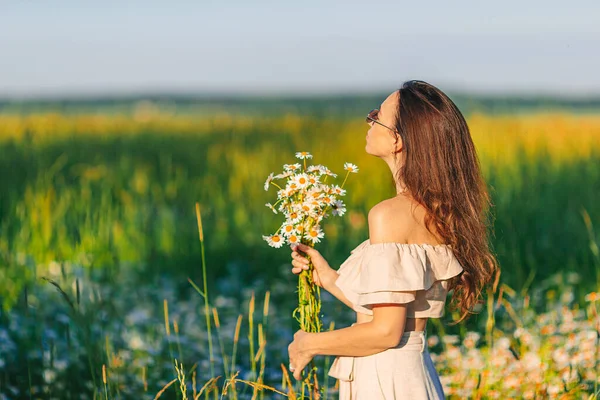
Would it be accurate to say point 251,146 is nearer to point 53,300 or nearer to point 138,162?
point 138,162

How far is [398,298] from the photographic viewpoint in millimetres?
2268

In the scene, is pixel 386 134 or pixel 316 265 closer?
pixel 386 134

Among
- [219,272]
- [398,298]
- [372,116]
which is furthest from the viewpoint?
[219,272]

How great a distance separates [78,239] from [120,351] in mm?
1372

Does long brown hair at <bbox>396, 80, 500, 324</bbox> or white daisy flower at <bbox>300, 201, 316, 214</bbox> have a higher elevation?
long brown hair at <bbox>396, 80, 500, 324</bbox>

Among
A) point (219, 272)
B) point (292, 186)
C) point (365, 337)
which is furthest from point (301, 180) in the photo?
point (219, 272)

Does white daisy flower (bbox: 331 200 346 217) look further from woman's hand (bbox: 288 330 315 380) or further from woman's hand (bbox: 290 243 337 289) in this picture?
woman's hand (bbox: 288 330 315 380)

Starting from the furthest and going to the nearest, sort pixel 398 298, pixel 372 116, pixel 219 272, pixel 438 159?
pixel 219 272 < pixel 372 116 < pixel 438 159 < pixel 398 298

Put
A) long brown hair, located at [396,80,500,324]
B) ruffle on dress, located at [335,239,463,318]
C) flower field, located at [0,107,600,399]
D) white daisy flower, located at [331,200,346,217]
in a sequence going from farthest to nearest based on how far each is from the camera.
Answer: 1. flower field, located at [0,107,600,399]
2. white daisy flower, located at [331,200,346,217]
3. long brown hair, located at [396,80,500,324]
4. ruffle on dress, located at [335,239,463,318]

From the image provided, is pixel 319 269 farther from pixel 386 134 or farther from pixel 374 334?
pixel 386 134

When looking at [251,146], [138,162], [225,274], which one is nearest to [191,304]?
[225,274]

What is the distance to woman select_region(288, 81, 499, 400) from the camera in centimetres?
229

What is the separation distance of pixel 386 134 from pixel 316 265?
437 mm

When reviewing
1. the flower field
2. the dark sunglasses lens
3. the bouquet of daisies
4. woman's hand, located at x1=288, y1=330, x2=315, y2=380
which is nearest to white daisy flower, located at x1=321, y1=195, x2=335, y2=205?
the bouquet of daisies
